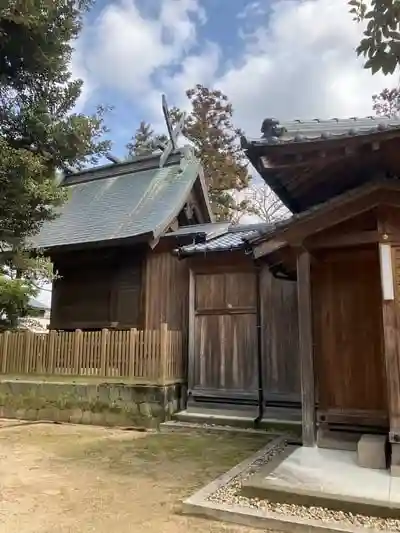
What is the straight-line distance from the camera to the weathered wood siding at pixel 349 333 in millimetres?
5602

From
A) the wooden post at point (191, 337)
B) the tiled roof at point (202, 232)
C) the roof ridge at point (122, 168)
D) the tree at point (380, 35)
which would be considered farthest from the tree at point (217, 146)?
the tree at point (380, 35)

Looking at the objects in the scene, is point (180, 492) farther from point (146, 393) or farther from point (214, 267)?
point (214, 267)

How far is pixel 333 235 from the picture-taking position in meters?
5.45

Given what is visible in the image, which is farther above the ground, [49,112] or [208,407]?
[49,112]

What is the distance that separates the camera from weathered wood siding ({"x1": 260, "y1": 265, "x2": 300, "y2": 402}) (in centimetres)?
865

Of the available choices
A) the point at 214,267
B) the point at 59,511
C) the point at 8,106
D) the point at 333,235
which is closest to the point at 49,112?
the point at 8,106

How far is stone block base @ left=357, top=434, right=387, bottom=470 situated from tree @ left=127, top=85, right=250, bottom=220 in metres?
18.2

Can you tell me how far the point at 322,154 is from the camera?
5371 millimetres

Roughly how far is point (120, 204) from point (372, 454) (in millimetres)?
10119

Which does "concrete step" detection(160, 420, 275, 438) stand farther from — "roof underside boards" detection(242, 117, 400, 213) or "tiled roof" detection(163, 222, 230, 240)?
"roof underside boards" detection(242, 117, 400, 213)

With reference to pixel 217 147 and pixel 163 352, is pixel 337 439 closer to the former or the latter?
pixel 163 352

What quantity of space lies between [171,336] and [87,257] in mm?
3579

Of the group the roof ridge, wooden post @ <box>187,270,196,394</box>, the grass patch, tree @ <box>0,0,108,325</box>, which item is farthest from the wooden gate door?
the roof ridge

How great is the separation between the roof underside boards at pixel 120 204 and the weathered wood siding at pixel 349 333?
17.1 ft
